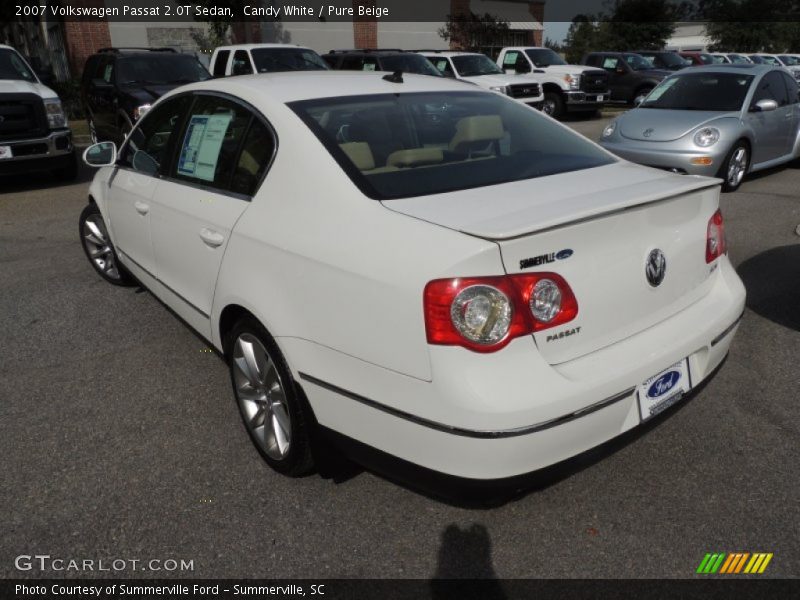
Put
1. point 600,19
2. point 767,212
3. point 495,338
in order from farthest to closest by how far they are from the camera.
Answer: point 600,19 → point 767,212 → point 495,338

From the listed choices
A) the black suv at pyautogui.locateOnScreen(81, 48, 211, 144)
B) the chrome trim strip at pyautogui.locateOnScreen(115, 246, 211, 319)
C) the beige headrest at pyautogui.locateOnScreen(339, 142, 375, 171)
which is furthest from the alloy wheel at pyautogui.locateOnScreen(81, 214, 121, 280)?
the black suv at pyautogui.locateOnScreen(81, 48, 211, 144)

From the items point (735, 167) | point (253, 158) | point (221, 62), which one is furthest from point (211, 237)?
point (221, 62)

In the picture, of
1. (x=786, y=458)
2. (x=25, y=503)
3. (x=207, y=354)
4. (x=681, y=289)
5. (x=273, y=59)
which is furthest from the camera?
(x=273, y=59)

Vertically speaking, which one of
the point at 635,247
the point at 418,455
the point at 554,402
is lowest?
the point at 418,455

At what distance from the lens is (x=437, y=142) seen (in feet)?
9.87

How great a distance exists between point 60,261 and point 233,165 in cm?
387

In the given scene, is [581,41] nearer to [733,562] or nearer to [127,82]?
[127,82]

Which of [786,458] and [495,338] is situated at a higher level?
[495,338]

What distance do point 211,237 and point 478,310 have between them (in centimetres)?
150

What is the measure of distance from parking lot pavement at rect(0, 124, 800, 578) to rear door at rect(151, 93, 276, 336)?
603 mm

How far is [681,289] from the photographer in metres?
2.59

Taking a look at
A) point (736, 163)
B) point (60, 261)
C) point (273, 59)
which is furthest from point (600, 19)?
point (60, 261)

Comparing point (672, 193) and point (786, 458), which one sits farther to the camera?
point (786, 458)

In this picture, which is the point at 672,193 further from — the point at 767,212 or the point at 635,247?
the point at 767,212
